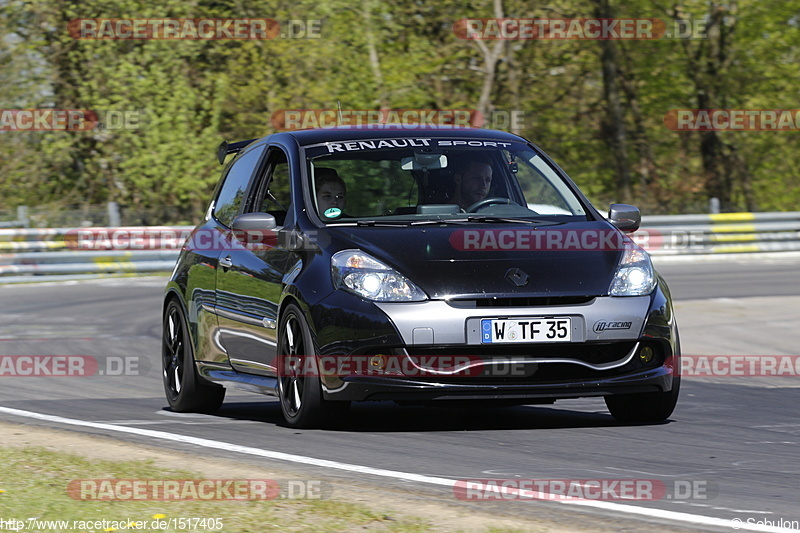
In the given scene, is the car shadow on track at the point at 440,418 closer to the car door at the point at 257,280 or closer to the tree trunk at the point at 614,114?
the car door at the point at 257,280

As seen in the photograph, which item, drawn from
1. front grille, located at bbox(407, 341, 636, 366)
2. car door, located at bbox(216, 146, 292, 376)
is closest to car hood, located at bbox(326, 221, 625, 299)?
front grille, located at bbox(407, 341, 636, 366)

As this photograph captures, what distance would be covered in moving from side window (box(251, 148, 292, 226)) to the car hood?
1.00 metres

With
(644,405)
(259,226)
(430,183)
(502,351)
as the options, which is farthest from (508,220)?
(259,226)

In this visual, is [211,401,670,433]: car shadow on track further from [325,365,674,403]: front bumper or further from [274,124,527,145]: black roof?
[274,124,527,145]: black roof

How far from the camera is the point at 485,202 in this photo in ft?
28.5

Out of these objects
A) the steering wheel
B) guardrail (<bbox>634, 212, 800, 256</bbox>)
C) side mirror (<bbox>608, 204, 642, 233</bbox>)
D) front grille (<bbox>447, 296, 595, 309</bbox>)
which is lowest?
guardrail (<bbox>634, 212, 800, 256</bbox>)

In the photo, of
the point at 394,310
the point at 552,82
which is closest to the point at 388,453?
the point at 394,310

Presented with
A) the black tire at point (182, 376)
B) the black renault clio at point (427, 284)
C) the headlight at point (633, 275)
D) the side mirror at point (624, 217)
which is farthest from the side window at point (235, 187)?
the headlight at point (633, 275)

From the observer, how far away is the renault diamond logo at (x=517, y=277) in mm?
7543

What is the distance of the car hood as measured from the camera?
24.7 ft

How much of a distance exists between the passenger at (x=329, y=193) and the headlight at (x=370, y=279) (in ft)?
2.52

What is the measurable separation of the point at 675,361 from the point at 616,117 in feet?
103

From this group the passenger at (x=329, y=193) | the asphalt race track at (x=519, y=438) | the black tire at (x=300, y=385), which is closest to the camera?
the asphalt race track at (x=519, y=438)

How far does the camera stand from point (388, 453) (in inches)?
281
